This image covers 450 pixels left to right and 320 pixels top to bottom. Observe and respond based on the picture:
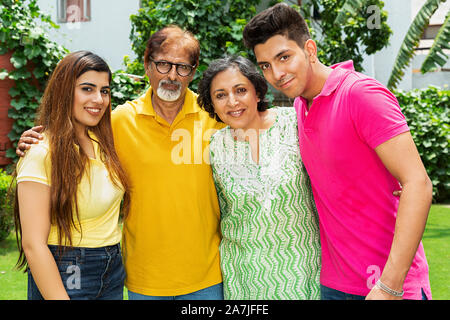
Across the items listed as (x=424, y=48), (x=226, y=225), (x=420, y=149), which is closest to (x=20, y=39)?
(x=226, y=225)

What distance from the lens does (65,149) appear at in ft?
7.46

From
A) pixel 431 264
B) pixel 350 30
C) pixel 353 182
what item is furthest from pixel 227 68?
pixel 350 30

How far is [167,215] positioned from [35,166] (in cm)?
83

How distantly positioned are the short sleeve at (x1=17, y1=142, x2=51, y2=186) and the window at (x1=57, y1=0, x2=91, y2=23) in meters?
9.47

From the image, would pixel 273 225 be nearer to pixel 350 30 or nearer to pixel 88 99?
pixel 88 99

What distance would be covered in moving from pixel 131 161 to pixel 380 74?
11975mm

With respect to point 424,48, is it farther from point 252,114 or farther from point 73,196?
point 73,196

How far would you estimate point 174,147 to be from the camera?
2.78 meters

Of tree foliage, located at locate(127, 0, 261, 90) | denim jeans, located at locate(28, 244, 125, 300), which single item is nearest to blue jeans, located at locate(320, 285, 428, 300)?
denim jeans, located at locate(28, 244, 125, 300)

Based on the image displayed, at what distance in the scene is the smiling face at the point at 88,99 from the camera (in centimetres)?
241

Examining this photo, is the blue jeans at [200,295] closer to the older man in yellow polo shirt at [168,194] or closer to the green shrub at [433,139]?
the older man in yellow polo shirt at [168,194]

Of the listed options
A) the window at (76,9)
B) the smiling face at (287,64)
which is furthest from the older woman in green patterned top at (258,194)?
the window at (76,9)

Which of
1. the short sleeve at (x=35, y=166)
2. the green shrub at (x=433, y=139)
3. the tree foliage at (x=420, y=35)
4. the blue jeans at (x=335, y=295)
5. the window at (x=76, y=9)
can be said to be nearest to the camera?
the short sleeve at (x=35, y=166)

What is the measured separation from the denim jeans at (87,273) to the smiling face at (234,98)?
38.8 inches
